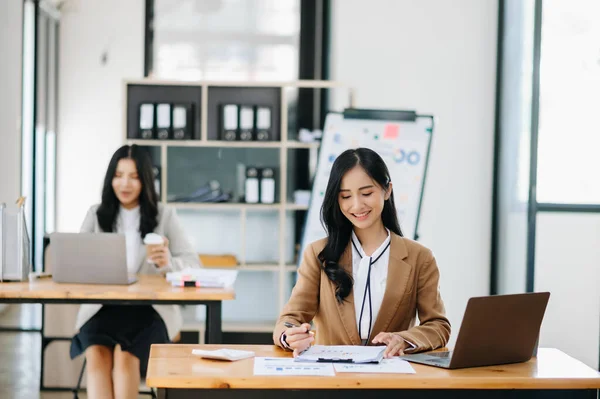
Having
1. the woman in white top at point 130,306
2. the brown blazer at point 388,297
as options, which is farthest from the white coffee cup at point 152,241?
the brown blazer at point 388,297

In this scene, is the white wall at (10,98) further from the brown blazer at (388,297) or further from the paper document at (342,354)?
the paper document at (342,354)

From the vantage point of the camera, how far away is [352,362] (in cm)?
204

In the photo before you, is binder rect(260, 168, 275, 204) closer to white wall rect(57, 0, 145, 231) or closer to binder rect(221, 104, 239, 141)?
binder rect(221, 104, 239, 141)

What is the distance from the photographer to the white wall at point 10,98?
629cm

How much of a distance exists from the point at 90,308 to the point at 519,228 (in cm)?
285

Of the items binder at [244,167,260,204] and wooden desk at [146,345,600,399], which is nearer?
wooden desk at [146,345,600,399]

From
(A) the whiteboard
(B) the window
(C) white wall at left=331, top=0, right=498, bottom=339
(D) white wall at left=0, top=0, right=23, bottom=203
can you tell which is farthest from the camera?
(D) white wall at left=0, top=0, right=23, bottom=203

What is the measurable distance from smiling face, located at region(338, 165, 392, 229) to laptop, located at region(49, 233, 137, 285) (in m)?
1.13

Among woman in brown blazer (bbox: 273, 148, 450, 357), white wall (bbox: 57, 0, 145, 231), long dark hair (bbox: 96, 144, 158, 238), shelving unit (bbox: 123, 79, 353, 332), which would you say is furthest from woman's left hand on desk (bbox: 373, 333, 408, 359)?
white wall (bbox: 57, 0, 145, 231)

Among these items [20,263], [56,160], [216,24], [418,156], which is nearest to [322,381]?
[20,263]

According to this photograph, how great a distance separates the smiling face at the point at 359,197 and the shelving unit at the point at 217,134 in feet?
9.12

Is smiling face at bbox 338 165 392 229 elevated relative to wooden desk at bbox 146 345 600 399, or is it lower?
elevated

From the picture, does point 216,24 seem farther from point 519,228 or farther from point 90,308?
point 90,308

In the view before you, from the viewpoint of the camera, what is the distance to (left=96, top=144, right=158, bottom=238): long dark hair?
3736 mm
